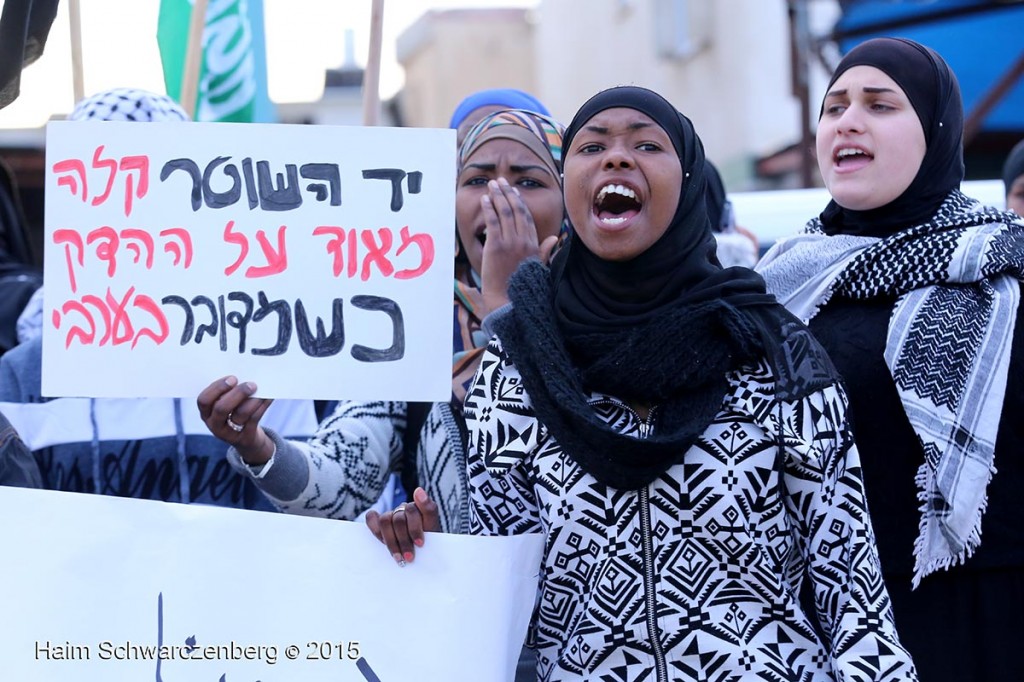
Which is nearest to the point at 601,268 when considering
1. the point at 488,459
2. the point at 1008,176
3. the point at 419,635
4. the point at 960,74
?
the point at 488,459

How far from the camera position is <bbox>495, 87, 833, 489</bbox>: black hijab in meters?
1.95

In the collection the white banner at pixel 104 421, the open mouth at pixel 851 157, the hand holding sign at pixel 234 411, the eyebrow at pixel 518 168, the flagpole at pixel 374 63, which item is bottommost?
the white banner at pixel 104 421

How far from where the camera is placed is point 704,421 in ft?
6.36

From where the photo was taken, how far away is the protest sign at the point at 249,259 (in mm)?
2250

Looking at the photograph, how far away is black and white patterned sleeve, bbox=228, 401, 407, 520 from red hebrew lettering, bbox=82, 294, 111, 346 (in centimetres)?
29

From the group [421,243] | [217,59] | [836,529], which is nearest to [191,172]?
[421,243]

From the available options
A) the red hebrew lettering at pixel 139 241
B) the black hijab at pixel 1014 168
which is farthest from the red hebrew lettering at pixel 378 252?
the black hijab at pixel 1014 168

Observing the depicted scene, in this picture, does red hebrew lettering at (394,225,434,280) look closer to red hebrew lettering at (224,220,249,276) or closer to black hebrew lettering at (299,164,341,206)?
black hebrew lettering at (299,164,341,206)

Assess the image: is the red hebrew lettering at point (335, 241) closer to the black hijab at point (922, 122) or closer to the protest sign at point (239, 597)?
the protest sign at point (239, 597)

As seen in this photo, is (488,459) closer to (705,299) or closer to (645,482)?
(645,482)

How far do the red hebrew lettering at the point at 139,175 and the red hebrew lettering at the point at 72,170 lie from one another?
7 centimetres

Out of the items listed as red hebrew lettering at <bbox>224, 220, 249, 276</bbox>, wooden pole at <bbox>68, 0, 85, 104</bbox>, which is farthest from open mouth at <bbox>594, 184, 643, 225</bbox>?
wooden pole at <bbox>68, 0, 85, 104</bbox>

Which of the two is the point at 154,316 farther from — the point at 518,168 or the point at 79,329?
the point at 518,168

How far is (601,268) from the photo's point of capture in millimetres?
2111
